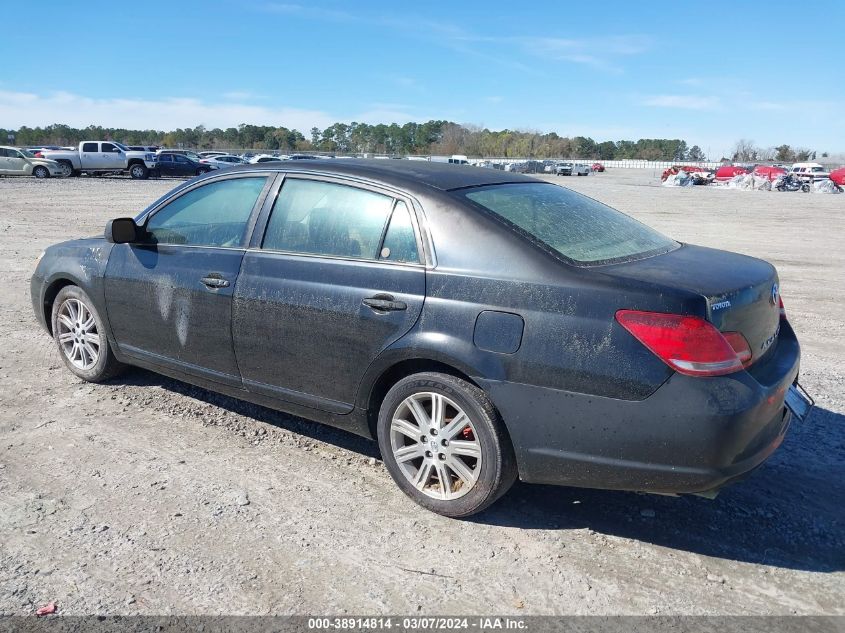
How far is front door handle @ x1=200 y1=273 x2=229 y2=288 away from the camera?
4.13 m

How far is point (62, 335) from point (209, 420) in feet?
5.13

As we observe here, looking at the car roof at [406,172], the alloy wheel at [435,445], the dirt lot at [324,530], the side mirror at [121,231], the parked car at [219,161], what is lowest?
the dirt lot at [324,530]

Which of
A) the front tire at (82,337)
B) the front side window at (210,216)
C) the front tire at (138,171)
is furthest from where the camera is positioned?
the front tire at (138,171)

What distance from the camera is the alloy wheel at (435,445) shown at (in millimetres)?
3371

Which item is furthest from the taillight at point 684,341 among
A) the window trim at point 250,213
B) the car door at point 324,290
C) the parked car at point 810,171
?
the parked car at point 810,171

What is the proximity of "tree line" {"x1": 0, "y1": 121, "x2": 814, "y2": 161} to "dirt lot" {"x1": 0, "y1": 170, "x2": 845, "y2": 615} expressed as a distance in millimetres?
124188

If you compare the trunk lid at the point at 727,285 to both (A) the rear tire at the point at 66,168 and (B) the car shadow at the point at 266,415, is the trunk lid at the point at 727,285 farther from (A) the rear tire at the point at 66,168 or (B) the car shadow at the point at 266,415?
(A) the rear tire at the point at 66,168

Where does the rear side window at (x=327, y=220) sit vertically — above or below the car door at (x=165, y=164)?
above

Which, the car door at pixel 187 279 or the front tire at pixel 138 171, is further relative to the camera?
the front tire at pixel 138 171

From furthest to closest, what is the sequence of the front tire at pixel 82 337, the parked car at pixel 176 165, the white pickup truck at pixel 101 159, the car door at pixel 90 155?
the parked car at pixel 176 165 < the car door at pixel 90 155 < the white pickup truck at pixel 101 159 < the front tire at pixel 82 337

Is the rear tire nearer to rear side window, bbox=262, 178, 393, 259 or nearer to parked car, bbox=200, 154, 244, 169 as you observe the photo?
parked car, bbox=200, 154, 244, 169

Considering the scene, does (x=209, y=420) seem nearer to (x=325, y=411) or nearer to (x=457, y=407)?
(x=325, y=411)

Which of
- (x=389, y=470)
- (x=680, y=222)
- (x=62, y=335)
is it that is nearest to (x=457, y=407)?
(x=389, y=470)

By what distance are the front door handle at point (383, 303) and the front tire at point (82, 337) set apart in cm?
242
